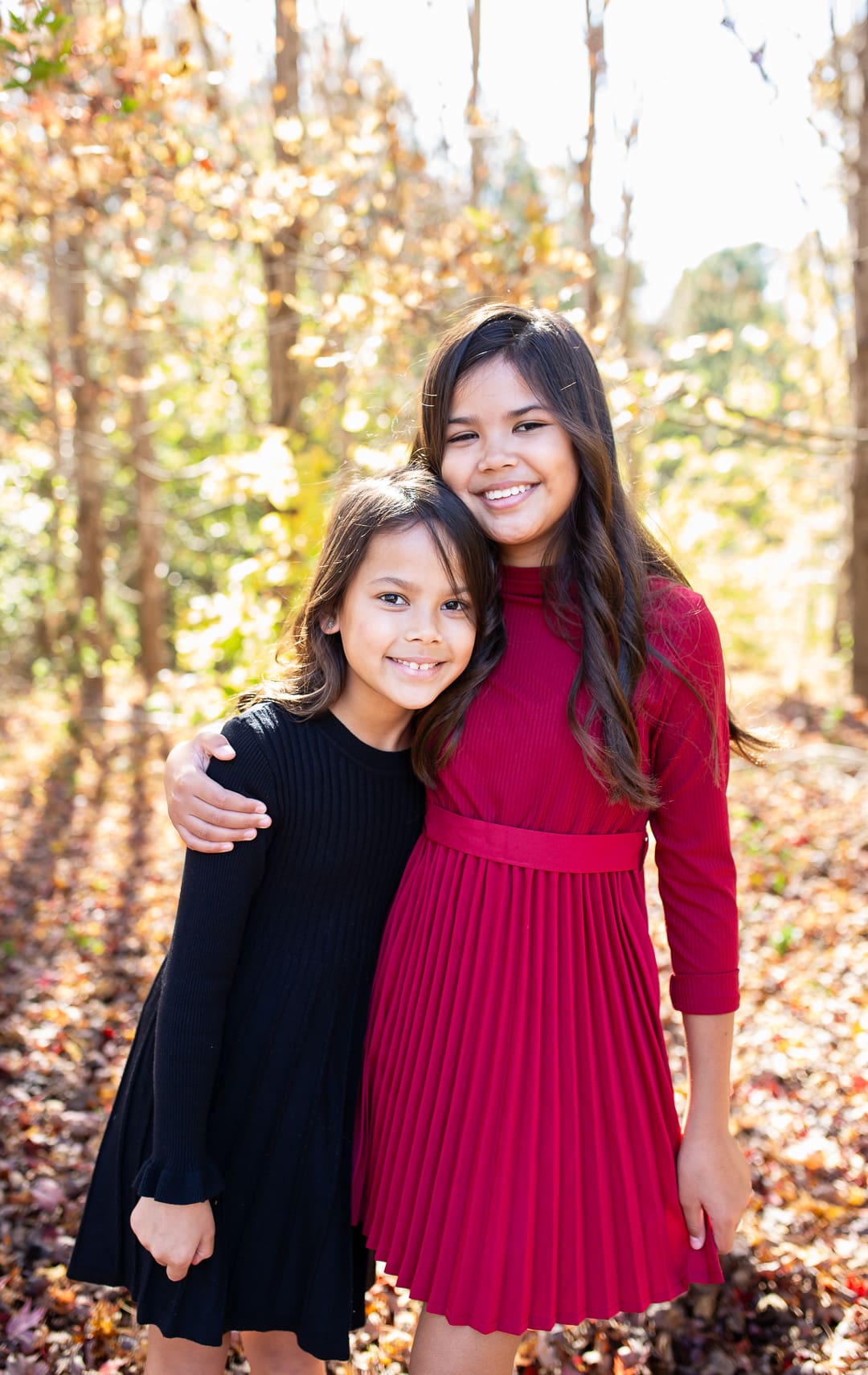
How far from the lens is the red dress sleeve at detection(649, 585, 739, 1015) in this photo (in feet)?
5.57

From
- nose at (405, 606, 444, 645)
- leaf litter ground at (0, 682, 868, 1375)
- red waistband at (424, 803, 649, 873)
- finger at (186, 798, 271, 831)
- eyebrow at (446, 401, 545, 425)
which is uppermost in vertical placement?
eyebrow at (446, 401, 545, 425)

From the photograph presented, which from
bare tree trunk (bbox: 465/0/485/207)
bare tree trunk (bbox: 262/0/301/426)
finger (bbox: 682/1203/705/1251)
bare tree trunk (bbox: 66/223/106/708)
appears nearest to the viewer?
finger (bbox: 682/1203/705/1251)

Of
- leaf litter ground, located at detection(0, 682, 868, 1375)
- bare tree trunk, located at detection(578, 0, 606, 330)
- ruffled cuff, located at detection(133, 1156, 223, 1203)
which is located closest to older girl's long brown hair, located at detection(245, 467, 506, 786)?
ruffled cuff, located at detection(133, 1156, 223, 1203)

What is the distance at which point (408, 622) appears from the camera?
1685mm

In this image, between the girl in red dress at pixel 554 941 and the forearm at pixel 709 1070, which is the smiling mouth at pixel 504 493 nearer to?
the girl in red dress at pixel 554 941

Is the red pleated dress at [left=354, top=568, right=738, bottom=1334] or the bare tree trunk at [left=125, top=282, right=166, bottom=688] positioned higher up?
the bare tree trunk at [left=125, top=282, right=166, bottom=688]

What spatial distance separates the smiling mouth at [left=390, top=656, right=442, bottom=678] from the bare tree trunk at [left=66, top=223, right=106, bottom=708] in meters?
7.42

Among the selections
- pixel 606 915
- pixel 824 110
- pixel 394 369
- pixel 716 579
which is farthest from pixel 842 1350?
pixel 716 579

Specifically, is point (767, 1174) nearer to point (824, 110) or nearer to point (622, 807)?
point (622, 807)

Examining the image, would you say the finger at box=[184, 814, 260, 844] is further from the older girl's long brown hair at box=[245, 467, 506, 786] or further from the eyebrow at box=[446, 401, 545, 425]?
the eyebrow at box=[446, 401, 545, 425]

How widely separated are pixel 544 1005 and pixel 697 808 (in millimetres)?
397

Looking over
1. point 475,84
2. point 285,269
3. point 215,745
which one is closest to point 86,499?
point 475,84

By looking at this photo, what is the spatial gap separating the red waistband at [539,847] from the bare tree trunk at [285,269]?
12.5 ft

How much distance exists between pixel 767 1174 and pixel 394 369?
11.1ft
